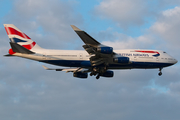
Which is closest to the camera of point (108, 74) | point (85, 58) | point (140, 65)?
point (85, 58)

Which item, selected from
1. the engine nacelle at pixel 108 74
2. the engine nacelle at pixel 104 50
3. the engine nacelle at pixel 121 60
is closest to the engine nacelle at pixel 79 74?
the engine nacelle at pixel 108 74

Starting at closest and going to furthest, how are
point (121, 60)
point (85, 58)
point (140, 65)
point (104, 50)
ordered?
1. point (104, 50)
2. point (121, 60)
3. point (85, 58)
4. point (140, 65)

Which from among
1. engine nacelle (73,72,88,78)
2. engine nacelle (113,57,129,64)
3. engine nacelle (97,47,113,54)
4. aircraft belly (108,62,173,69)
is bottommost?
engine nacelle (73,72,88,78)

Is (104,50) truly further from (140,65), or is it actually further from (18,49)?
(18,49)

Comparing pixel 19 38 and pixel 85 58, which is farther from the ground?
pixel 19 38

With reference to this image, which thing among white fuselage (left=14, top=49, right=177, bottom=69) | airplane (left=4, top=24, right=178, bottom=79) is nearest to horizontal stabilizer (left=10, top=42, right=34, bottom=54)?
airplane (left=4, top=24, right=178, bottom=79)

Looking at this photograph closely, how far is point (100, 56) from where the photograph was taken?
46156 millimetres

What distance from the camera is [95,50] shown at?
43.3m

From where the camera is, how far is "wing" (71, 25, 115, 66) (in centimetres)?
3981

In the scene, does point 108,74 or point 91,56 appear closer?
point 91,56

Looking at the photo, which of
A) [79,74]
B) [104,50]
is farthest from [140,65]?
[79,74]

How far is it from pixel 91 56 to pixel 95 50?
145 inches

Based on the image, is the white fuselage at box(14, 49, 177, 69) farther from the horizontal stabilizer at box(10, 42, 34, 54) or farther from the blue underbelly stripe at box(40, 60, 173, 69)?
the horizontal stabilizer at box(10, 42, 34, 54)

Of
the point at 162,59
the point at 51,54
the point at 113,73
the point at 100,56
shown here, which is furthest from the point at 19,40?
the point at 162,59
